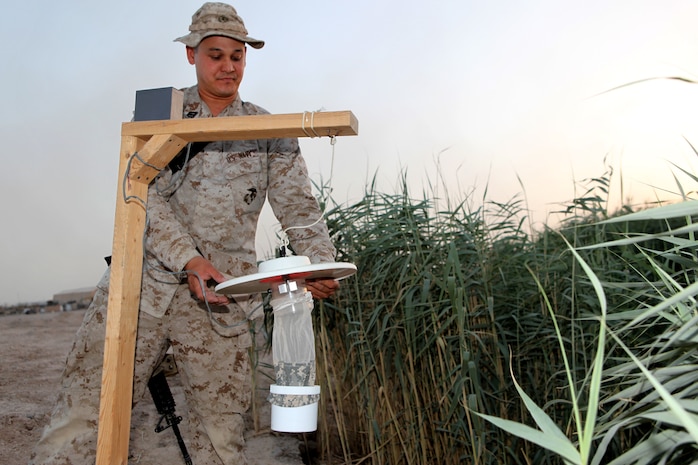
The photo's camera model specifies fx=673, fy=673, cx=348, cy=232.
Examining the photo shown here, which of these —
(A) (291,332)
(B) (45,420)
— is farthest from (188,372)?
(B) (45,420)

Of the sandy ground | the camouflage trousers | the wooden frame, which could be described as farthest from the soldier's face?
the sandy ground

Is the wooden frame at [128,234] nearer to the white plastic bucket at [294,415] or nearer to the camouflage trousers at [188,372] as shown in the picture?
the camouflage trousers at [188,372]

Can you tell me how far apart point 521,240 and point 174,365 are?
90.2 inches

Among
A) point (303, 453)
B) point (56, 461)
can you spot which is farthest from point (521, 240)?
point (56, 461)

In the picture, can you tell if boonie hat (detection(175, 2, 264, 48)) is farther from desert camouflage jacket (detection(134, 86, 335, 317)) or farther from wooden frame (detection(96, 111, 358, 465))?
wooden frame (detection(96, 111, 358, 465))

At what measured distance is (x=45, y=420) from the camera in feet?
14.6

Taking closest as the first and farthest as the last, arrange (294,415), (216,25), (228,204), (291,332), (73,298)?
(294,415)
(291,332)
(216,25)
(228,204)
(73,298)

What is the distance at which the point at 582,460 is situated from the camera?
0.92 meters

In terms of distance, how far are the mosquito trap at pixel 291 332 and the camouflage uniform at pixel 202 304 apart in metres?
0.50

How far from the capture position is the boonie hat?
2484 mm

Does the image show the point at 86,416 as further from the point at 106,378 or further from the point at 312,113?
the point at 312,113

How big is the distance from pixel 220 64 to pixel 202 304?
0.91 m

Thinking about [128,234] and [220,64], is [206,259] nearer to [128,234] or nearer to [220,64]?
[128,234]

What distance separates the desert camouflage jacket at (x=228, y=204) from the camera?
2.46m
